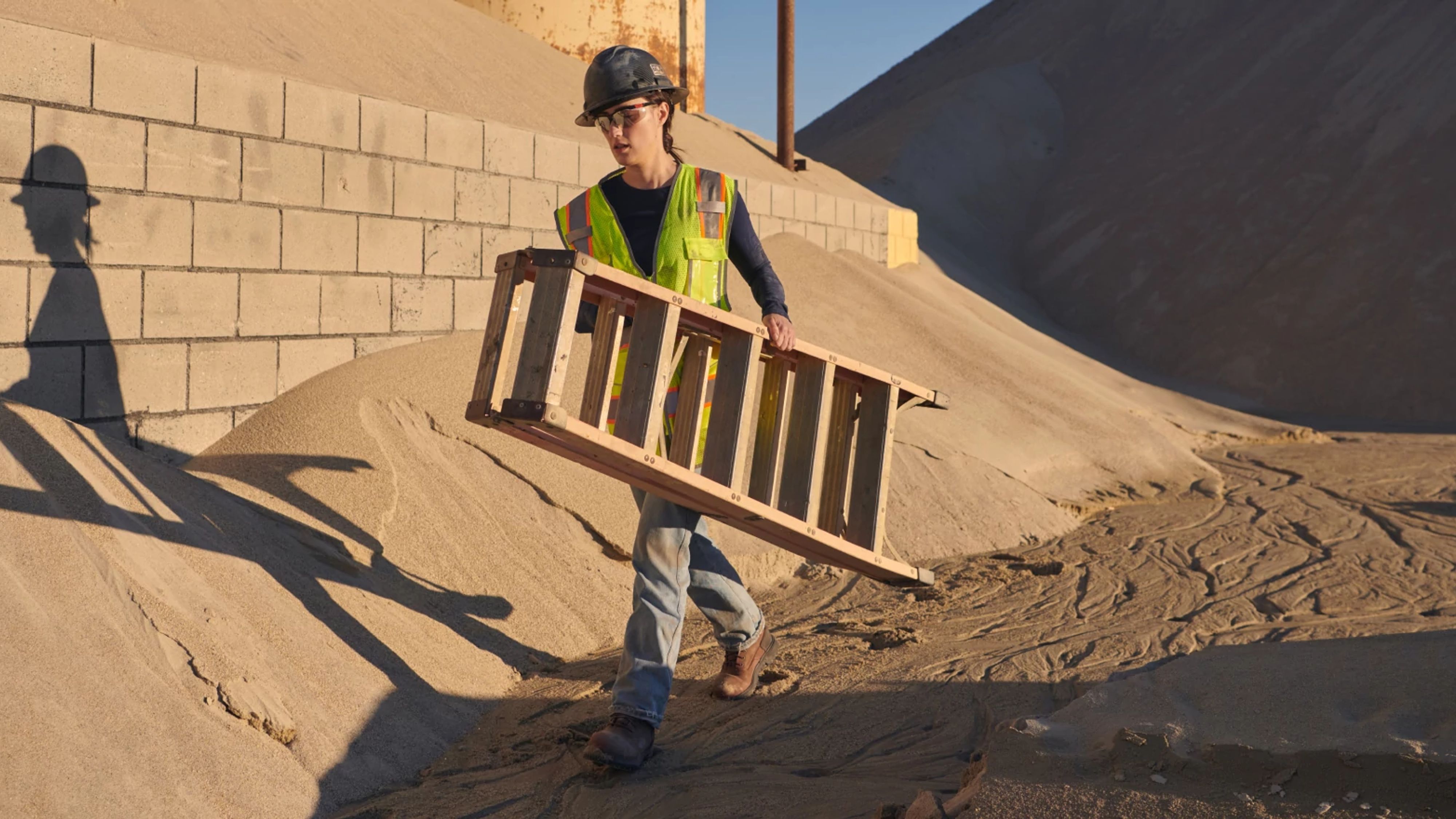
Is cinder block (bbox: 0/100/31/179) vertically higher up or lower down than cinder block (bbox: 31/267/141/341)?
higher up

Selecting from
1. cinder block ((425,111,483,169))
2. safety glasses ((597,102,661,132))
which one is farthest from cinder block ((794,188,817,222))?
safety glasses ((597,102,661,132))

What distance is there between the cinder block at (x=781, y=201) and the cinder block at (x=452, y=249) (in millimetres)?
3580

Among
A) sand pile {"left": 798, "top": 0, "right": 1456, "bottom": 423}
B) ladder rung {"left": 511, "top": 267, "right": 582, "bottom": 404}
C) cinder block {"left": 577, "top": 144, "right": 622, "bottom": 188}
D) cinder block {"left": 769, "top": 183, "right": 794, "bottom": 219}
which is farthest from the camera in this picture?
sand pile {"left": 798, "top": 0, "right": 1456, "bottom": 423}

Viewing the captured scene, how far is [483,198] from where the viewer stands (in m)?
6.42

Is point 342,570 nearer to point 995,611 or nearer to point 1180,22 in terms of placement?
point 995,611

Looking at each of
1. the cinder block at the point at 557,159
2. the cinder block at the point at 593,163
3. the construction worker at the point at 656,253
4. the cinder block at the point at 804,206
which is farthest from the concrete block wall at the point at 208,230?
the cinder block at the point at 804,206

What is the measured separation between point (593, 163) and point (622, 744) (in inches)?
200

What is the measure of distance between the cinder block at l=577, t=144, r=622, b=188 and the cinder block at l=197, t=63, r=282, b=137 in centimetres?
217

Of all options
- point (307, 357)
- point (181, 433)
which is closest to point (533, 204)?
point (307, 357)

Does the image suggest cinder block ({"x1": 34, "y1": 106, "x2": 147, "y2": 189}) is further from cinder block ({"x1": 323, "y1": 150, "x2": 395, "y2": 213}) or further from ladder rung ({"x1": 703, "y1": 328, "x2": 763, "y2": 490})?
ladder rung ({"x1": 703, "y1": 328, "x2": 763, "y2": 490})

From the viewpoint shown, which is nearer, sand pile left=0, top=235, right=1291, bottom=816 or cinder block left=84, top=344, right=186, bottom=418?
sand pile left=0, top=235, right=1291, bottom=816

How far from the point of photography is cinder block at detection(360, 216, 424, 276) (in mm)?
5746

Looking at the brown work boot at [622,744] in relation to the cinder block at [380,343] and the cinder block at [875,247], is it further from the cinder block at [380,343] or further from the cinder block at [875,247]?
the cinder block at [875,247]

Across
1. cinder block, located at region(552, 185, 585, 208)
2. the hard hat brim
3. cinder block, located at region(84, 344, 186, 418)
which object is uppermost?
cinder block, located at region(552, 185, 585, 208)
